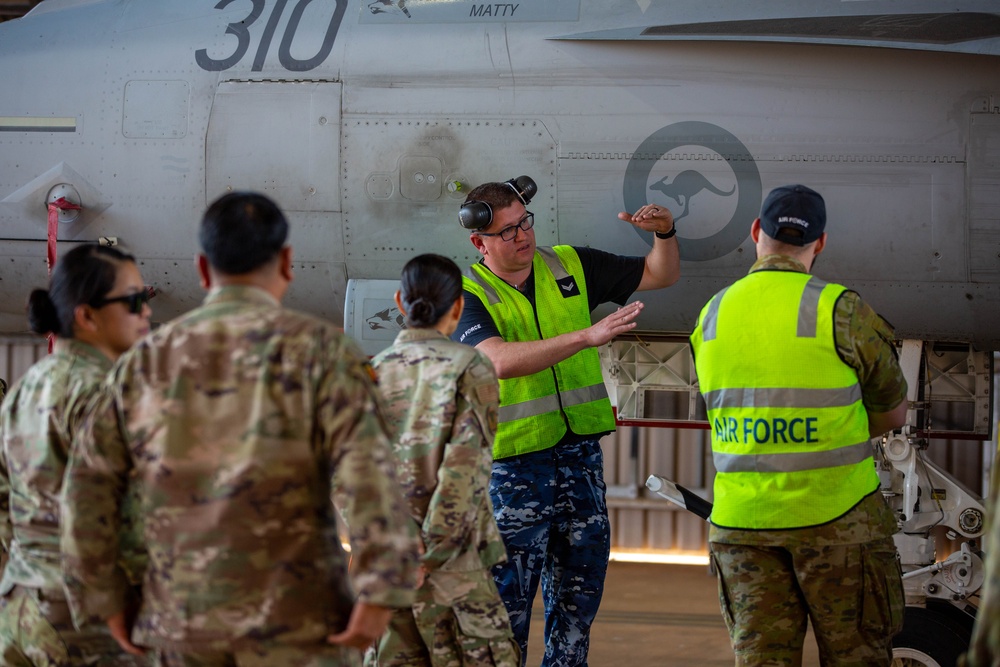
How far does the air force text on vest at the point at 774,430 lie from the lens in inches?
138

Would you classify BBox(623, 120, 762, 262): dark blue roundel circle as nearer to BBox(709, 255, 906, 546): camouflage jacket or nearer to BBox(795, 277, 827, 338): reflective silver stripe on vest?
BBox(709, 255, 906, 546): camouflage jacket

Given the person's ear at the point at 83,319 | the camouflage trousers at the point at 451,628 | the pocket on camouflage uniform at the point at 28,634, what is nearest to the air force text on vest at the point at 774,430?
the camouflage trousers at the point at 451,628

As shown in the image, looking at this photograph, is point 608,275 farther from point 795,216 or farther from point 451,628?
point 451,628

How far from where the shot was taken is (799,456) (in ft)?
11.5

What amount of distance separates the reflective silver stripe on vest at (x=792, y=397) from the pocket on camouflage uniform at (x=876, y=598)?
0.50 metres

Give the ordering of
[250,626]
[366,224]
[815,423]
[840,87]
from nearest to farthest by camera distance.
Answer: [250,626]
[815,423]
[840,87]
[366,224]

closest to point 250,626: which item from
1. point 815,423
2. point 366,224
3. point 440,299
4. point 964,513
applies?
A: point 440,299

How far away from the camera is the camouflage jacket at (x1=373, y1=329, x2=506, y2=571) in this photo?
329 cm

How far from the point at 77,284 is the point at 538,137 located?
10.0 ft

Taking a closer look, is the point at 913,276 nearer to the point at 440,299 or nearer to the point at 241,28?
the point at 440,299

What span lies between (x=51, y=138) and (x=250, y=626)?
14.5 ft

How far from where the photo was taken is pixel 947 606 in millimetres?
5418

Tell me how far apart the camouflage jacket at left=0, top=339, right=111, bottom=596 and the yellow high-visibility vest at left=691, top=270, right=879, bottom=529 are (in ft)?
6.66

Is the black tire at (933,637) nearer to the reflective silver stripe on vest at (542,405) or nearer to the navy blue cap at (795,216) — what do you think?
the reflective silver stripe on vest at (542,405)
